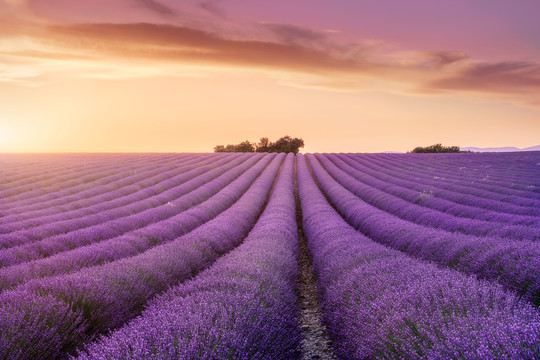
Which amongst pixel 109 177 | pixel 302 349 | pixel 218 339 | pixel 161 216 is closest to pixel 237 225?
pixel 161 216

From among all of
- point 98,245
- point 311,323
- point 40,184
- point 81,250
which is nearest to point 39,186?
point 40,184

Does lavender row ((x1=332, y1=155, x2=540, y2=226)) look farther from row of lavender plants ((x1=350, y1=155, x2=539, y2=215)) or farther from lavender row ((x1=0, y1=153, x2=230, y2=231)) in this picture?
lavender row ((x1=0, y1=153, x2=230, y2=231))

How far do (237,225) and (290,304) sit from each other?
15.1ft

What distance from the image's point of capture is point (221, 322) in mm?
2654

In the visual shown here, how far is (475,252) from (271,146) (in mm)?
53158

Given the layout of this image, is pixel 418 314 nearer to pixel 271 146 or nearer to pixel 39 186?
pixel 39 186

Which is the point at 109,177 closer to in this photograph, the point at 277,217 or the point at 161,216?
the point at 161,216

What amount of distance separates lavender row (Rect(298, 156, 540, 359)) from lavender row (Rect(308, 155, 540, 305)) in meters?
1.05

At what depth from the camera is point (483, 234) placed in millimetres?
7215

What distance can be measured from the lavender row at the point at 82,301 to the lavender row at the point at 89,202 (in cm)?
523

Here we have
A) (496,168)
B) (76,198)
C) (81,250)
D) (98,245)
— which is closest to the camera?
(81,250)

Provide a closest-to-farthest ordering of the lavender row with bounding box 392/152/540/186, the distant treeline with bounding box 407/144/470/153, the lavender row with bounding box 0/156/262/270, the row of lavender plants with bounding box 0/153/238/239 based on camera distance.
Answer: the lavender row with bounding box 0/156/262/270, the row of lavender plants with bounding box 0/153/238/239, the lavender row with bounding box 392/152/540/186, the distant treeline with bounding box 407/144/470/153

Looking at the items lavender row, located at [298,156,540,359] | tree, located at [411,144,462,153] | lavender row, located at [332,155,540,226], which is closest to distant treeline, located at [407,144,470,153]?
tree, located at [411,144,462,153]

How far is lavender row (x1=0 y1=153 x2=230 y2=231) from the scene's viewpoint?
9.28 metres
